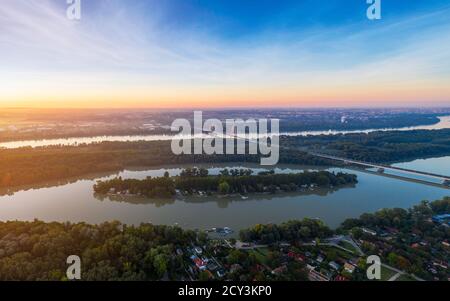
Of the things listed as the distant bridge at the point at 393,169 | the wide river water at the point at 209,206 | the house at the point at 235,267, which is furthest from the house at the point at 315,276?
the distant bridge at the point at 393,169

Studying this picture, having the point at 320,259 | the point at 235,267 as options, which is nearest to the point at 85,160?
the point at 235,267

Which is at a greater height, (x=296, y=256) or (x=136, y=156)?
(x=136, y=156)

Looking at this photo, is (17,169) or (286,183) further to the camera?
(17,169)

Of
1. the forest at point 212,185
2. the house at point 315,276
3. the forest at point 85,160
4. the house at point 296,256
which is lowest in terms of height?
the house at point 315,276

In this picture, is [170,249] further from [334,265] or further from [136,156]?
[136,156]

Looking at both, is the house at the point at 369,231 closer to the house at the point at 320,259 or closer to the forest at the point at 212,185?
the house at the point at 320,259

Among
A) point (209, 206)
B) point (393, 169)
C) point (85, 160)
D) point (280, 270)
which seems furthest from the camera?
point (85, 160)

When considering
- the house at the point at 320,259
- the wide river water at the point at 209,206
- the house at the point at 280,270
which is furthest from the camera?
the wide river water at the point at 209,206
